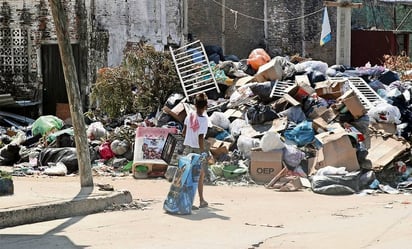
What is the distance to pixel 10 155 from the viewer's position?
13.4 metres

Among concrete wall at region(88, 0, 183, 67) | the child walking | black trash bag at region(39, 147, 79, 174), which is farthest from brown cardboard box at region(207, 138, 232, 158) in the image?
concrete wall at region(88, 0, 183, 67)

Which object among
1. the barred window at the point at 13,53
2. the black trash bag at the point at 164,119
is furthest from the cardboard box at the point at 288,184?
the barred window at the point at 13,53

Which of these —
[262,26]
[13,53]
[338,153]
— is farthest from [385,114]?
[13,53]

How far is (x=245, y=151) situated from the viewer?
39.0ft

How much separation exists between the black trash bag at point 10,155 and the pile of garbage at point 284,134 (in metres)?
0.02

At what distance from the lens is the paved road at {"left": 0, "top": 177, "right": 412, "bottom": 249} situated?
6348 mm

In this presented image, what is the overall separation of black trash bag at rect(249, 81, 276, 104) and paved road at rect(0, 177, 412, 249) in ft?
11.8

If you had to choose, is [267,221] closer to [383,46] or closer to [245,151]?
[245,151]

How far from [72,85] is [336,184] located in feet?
14.9

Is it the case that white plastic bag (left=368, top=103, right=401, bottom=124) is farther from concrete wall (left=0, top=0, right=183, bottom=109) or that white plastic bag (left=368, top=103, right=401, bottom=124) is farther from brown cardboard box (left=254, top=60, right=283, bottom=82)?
concrete wall (left=0, top=0, right=183, bottom=109)

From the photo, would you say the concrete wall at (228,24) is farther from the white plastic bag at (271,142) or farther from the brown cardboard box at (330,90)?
the white plastic bag at (271,142)

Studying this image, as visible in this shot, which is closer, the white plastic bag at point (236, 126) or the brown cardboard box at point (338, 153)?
the brown cardboard box at point (338, 153)

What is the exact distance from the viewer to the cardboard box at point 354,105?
480 inches

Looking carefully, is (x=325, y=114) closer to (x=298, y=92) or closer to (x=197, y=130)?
(x=298, y=92)
